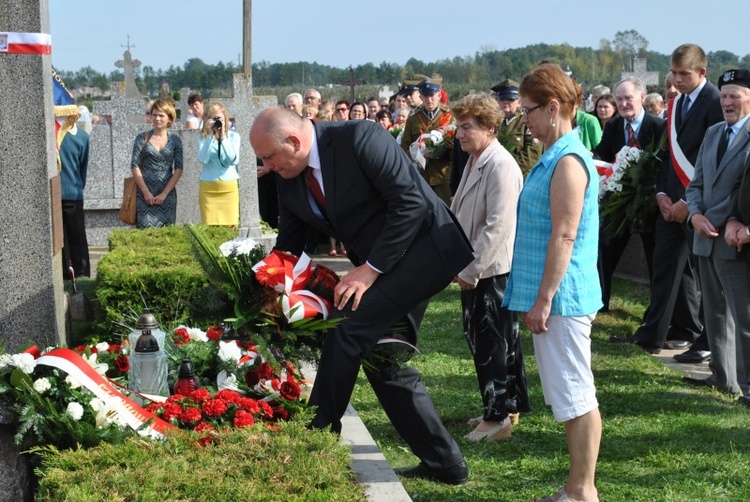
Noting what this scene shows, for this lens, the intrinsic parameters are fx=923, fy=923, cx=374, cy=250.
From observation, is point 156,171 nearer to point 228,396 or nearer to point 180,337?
point 180,337

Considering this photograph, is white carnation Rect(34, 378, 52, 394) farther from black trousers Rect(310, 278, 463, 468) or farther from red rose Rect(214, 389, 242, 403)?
black trousers Rect(310, 278, 463, 468)

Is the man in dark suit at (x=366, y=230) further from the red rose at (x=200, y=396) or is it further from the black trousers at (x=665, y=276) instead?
the black trousers at (x=665, y=276)

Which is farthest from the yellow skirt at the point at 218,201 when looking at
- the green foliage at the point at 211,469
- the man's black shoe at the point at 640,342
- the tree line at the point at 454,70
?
the tree line at the point at 454,70

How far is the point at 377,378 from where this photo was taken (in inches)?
179

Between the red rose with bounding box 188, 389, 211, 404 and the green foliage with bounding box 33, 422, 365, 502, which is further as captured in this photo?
the red rose with bounding box 188, 389, 211, 404

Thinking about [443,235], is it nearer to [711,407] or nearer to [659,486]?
[659,486]

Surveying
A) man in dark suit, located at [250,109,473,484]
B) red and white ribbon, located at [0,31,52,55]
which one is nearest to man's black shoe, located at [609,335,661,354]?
man in dark suit, located at [250,109,473,484]

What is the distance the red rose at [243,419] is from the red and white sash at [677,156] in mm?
4608

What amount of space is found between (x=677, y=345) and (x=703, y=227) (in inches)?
79.1

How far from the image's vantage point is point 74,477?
3.41 meters

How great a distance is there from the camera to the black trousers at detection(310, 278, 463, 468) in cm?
420

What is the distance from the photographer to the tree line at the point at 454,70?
Answer: 7519 centimetres

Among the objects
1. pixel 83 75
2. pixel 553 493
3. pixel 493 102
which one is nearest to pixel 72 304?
pixel 493 102

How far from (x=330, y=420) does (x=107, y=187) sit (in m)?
11.4
